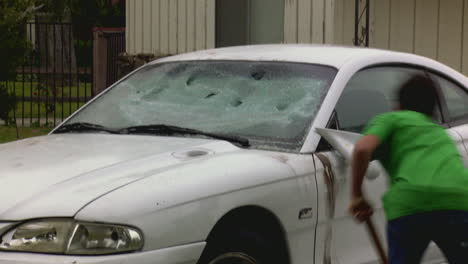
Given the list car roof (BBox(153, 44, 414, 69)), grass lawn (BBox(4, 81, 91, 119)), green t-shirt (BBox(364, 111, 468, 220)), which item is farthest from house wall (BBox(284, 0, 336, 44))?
green t-shirt (BBox(364, 111, 468, 220))

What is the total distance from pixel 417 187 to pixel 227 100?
197 centimetres

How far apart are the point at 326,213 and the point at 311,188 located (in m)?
0.18

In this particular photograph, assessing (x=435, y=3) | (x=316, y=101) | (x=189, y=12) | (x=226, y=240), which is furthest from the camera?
(x=189, y=12)

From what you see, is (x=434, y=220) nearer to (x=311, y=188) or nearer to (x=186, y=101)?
(x=311, y=188)

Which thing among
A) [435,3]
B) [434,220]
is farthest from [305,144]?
[435,3]

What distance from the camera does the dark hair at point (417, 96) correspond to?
500 cm

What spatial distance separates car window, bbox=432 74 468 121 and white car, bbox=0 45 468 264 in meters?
0.01

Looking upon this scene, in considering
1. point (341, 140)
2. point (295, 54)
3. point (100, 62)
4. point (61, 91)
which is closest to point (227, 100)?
point (295, 54)

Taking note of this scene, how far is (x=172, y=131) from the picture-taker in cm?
626

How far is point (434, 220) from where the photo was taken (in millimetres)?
4746

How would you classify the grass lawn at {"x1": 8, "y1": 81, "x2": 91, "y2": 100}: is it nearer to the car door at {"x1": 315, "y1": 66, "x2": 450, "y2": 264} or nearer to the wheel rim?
the car door at {"x1": 315, "y1": 66, "x2": 450, "y2": 264}

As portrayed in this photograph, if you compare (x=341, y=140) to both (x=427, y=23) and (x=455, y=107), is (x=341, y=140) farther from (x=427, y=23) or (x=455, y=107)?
(x=427, y=23)

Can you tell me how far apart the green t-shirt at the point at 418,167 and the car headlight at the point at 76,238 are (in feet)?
3.71

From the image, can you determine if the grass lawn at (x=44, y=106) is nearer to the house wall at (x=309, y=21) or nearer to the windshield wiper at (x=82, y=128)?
the house wall at (x=309, y=21)
